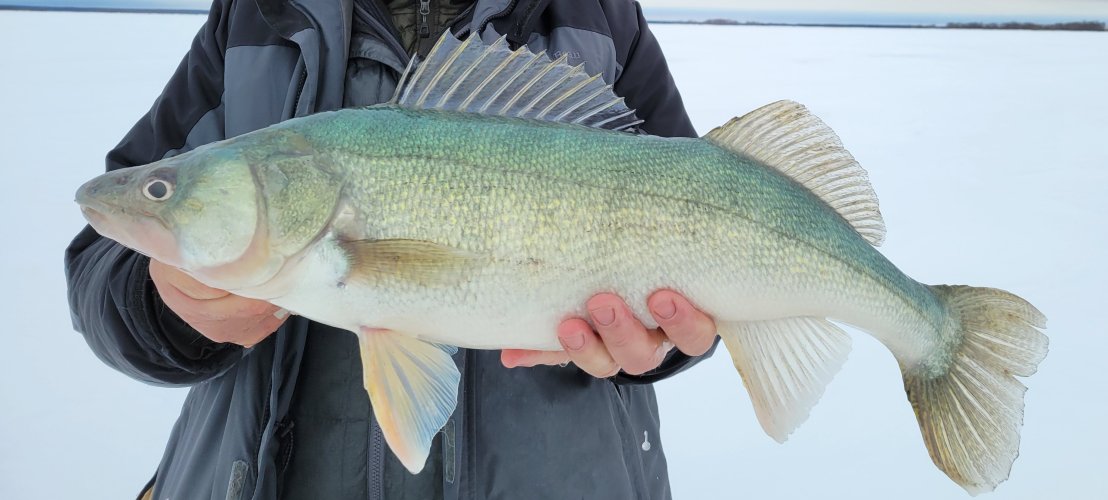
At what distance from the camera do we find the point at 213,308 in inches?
37.7

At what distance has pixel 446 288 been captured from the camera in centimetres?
93

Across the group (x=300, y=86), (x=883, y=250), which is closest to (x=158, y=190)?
(x=300, y=86)

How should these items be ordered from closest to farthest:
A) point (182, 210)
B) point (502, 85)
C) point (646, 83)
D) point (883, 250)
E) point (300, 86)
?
point (182, 210), point (502, 85), point (300, 86), point (646, 83), point (883, 250)

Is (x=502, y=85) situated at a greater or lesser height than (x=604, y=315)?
greater

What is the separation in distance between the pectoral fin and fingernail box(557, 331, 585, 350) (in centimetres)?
15

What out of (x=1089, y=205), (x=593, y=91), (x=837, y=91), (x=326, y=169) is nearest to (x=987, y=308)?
(x=593, y=91)

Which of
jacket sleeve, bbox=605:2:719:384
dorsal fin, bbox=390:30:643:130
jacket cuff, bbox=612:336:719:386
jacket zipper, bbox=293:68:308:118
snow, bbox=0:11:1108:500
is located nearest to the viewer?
dorsal fin, bbox=390:30:643:130

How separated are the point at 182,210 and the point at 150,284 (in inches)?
9.8

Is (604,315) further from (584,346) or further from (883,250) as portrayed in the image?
(883,250)

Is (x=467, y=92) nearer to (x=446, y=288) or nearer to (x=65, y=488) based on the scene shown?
(x=446, y=288)

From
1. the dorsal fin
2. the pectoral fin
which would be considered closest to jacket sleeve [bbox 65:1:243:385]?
the pectoral fin

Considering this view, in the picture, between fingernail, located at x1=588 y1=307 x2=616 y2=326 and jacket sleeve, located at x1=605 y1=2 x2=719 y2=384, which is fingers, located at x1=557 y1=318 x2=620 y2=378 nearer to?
fingernail, located at x1=588 y1=307 x2=616 y2=326

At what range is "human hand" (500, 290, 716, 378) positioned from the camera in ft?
3.12

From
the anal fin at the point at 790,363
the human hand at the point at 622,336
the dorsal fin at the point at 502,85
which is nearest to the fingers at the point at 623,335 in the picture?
the human hand at the point at 622,336
